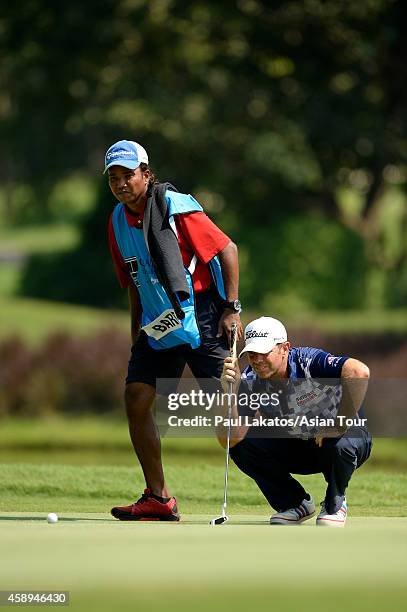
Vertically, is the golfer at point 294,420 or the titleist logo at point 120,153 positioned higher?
the titleist logo at point 120,153

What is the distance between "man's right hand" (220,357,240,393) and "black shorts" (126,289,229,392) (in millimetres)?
89

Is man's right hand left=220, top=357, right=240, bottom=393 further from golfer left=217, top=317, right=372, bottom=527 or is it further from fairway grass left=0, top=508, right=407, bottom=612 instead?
Result: fairway grass left=0, top=508, right=407, bottom=612

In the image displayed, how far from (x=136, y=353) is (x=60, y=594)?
2923 mm

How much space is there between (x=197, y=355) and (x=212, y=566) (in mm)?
2403

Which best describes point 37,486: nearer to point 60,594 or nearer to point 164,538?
point 164,538

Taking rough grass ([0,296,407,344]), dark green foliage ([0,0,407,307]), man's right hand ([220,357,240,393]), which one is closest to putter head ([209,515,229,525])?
man's right hand ([220,357,240,393])

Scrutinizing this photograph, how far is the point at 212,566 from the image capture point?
543 centimetres

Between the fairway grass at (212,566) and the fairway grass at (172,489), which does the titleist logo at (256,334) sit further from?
the fairway grass at (172,489)

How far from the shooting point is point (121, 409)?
21578mm

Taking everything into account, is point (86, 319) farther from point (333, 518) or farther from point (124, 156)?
point (333, 518)

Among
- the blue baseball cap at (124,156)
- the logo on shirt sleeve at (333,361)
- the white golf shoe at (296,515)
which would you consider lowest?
the white golf shoe at (296,515)

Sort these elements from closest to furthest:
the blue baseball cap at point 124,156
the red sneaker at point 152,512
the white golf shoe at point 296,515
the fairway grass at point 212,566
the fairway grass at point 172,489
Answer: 1. the fairway grass at point 212,566
2. the white golf shoe at point 296,515
3. the blue baseball cap at point 124,156
4. the red sneaker at point 152,512
5. the fairway grass at point 172,489

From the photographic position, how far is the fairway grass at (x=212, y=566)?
4.87m

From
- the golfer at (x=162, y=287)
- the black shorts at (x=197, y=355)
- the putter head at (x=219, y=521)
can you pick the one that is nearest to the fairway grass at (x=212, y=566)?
the putter head at (x=219, y=521)
